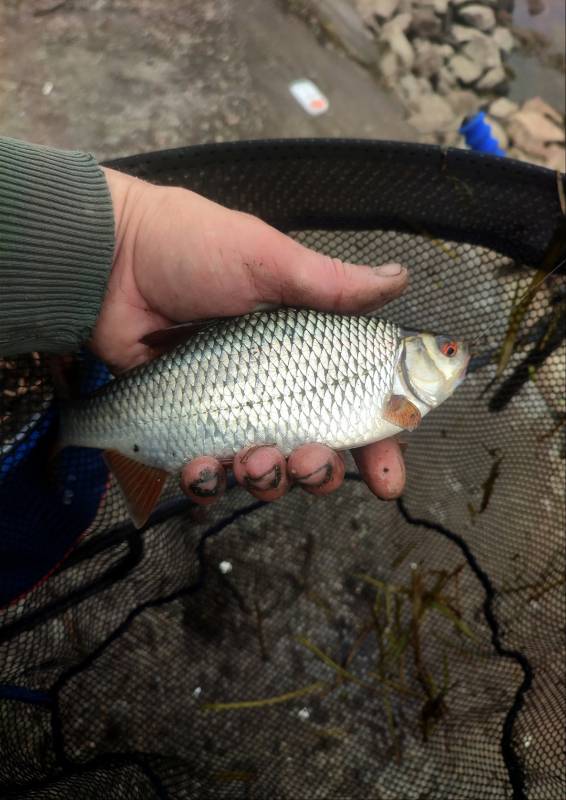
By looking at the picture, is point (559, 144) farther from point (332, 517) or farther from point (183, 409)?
point (183, 409)

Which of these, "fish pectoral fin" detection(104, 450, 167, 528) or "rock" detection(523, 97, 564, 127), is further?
"rock" detection(523, 97, 564, 127)

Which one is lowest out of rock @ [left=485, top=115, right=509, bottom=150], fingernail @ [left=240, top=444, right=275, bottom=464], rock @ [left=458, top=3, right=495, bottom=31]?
fingernail @ [left=240, top=444, right=275, bottom=464]

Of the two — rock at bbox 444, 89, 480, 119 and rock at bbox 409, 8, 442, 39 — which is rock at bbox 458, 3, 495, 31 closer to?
rock at bbox 409, 8, 442, 39

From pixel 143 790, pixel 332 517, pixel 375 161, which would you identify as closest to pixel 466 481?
pixel 332 517

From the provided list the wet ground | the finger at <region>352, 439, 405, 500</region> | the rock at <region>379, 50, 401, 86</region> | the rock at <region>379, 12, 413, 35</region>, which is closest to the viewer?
the finger at <region>352, 439, 405, 500</region>

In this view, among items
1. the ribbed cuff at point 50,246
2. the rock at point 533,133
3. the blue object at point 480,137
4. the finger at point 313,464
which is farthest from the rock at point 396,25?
the finger at point 313,464

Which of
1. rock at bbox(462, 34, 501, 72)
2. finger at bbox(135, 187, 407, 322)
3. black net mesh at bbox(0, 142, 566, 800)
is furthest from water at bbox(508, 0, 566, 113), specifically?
finger at bbox(135, 187, 407, 322)

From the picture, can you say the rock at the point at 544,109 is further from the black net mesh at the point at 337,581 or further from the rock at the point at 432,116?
the black net mesh at the point at 337,581
